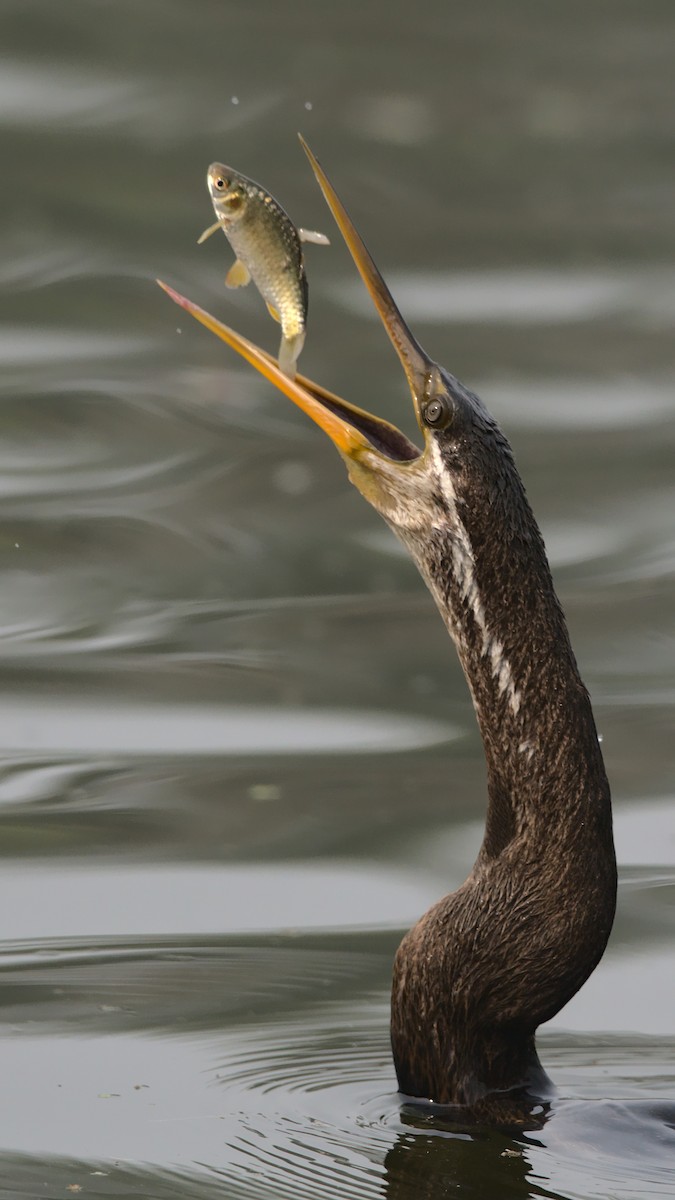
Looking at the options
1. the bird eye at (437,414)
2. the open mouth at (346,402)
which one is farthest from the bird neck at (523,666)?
the open mouth at (346,402)

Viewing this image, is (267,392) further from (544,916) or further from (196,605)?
(544,916)

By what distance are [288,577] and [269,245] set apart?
2.99m

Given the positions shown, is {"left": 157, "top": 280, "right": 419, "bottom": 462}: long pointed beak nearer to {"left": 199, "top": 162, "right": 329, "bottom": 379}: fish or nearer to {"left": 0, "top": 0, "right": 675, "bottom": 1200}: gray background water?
{"left": 199, "top": 162, "right": 329, "bottom": 379}: fish

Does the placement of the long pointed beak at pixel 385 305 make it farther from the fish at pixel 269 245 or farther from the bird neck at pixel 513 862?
the bird neck at pixel 513 862

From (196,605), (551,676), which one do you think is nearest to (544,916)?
(551,676)

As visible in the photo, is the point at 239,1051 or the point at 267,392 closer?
the point at 239,1051

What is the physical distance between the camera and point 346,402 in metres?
4.21

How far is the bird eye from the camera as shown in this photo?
13.0 feet

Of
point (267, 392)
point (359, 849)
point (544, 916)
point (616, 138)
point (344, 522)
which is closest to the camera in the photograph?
point (544, 916)

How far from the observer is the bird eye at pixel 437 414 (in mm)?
3955

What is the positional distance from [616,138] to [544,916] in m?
6.90

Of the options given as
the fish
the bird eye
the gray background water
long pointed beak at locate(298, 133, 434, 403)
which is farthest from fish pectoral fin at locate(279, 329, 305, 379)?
the gray background water

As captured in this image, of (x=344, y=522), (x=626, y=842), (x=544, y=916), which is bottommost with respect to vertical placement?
(x=544, y=916)

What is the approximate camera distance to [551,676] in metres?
3.99
